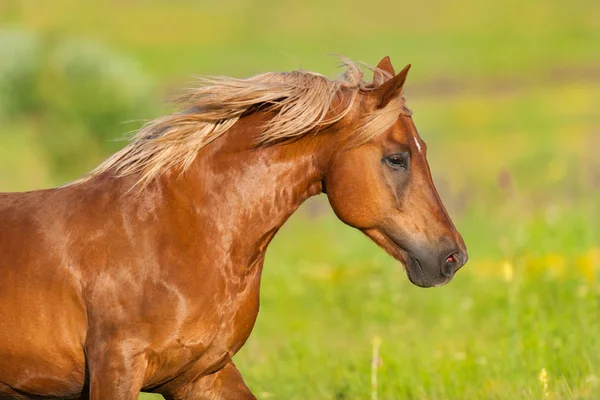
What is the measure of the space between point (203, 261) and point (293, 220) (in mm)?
8939

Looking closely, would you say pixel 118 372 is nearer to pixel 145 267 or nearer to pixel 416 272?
pixel 145 267

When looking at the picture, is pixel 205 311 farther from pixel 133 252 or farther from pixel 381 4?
pixel 381 4

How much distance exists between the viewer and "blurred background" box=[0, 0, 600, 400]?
6.25 m

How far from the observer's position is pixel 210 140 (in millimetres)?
4488

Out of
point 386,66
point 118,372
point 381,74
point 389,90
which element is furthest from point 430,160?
point 118,372

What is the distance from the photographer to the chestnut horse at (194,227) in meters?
4.25

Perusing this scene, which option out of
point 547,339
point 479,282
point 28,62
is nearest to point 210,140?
point 547,339

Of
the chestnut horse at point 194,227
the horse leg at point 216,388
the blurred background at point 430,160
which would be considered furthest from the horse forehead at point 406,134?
the horse leg at point 216,388

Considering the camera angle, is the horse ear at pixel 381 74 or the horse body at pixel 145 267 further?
the horse ear at pixel 381 74

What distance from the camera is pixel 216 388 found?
4.64 m

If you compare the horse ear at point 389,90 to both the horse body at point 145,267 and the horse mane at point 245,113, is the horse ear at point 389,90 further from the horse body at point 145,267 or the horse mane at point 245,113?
the horse body at point 145,267

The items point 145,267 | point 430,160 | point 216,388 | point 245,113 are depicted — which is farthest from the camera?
point 430,160

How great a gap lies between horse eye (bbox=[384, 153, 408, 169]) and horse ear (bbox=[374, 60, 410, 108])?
221mm

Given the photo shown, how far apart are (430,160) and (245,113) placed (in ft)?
44.7
